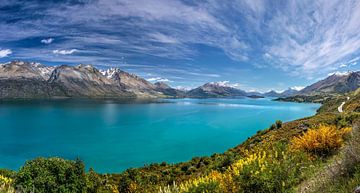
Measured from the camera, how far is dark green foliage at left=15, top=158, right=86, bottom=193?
46.3 feet

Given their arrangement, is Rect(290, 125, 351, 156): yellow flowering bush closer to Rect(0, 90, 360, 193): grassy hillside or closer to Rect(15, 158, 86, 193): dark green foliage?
Rect(0, 90, 360, 193): grassy hillside

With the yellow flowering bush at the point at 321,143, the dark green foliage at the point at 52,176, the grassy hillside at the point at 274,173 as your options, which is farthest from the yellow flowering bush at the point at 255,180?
the dark green foliage at the point at 52,176

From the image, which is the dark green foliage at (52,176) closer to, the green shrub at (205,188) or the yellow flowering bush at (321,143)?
the green shrub at (205,188)

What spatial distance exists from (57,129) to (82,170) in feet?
252

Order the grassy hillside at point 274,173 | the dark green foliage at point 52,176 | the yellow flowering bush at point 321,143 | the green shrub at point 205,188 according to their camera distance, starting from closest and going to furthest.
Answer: the grassy hillside at point 274,173 < the green shrub at point 205,188 < the yellow flowering bush at point 321,143 < the dark green foliage at point 52,176

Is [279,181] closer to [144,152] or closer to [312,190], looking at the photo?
[312,190]

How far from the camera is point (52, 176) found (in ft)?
49.0

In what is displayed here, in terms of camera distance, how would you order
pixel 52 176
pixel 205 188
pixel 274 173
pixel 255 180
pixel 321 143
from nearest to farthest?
1. pixel 205 188
2. pixel 255 180
3. pixel 274 173
4. pixel 321 143
5. pixel 52 176

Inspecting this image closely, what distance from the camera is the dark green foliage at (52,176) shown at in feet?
46.3

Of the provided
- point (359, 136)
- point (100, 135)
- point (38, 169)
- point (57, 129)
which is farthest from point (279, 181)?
point (57, 129)

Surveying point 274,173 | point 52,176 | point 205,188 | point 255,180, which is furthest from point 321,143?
point 52,176

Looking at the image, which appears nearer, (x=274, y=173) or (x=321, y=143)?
(x=274, y=173)

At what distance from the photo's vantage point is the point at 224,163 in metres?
21.4

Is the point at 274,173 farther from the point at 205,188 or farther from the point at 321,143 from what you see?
the point at 321,143
